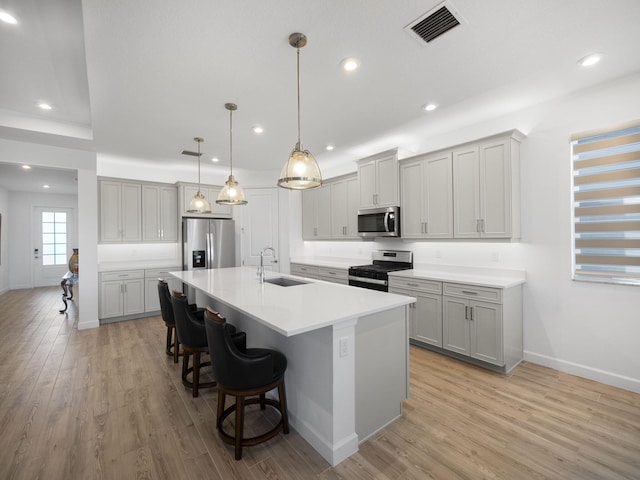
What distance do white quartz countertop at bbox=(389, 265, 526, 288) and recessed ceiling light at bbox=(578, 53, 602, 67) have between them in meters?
1.99

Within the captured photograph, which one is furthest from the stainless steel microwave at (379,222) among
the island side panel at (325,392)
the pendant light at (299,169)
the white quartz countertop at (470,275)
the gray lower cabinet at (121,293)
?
the gray lower cabinet at (121,293)

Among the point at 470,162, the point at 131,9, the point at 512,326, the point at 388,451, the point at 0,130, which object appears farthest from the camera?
the point at 0,130

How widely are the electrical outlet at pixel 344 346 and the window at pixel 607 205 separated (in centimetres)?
264

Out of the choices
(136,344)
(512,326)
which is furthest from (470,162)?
(136,344)

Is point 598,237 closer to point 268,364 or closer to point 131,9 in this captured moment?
point 268,364

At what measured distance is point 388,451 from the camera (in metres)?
1.91

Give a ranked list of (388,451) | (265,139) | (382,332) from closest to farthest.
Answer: (388,451), (382,332), (265,139)

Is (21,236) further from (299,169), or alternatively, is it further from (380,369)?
(380,369)

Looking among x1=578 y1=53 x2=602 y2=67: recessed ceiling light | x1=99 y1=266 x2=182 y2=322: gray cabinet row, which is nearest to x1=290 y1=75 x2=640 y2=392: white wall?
x1=578 y1=53 x2=602 y2=67: recessed ceiling light

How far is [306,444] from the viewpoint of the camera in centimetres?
197

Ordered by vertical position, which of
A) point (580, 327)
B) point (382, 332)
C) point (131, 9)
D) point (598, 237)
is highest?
point (131, 9)

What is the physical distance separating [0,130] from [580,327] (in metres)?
7.00

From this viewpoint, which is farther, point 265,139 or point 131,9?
point 265,139

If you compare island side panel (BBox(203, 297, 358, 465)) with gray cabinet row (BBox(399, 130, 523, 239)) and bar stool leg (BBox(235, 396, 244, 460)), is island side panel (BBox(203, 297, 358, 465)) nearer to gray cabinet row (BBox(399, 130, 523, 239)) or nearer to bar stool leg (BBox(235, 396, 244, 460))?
bar stool leg (BBox(235, 396, 244, 460))
